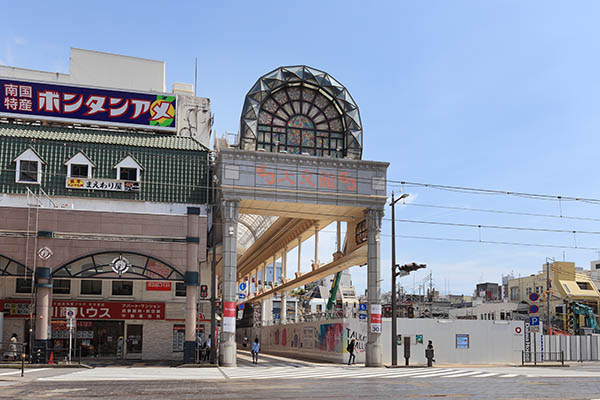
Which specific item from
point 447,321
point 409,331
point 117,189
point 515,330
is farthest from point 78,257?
point 515,330

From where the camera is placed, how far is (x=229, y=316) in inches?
1325

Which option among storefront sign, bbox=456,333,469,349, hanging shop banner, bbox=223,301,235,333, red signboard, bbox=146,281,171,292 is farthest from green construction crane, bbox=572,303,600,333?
red signboard, bbox=146,281,171,292

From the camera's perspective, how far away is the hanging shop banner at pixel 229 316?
1321 inches

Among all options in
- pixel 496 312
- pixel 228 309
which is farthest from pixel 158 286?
pixel 496 312

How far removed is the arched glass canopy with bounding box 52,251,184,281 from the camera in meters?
33.8

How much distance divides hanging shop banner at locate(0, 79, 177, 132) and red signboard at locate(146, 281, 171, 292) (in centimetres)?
984

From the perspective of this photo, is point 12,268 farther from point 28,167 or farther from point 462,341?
point 462,341

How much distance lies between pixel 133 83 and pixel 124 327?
17777mm

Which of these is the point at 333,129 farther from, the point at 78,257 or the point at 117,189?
the point at 78,257

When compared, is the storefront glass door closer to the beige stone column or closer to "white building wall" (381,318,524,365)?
the beige stone column

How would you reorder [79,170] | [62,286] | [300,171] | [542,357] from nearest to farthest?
[79,170]
[300,171]
[62,286]
[542,357]

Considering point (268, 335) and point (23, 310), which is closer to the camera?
point (23, 310)

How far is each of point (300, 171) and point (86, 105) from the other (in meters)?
13.6

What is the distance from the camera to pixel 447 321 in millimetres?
42000
